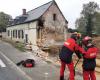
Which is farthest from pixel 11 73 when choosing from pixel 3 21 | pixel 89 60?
pixel 3 21

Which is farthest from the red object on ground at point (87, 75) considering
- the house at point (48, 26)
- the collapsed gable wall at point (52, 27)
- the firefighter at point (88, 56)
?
the collapsed gable wall at point (52, 27)

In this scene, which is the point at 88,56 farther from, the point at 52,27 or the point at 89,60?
the point at 52,27

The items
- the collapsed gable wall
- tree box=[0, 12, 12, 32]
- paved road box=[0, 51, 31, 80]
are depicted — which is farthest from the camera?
tree box=[0, 12, 12, 32]

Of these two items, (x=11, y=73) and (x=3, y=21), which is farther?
(x=3, y=21)

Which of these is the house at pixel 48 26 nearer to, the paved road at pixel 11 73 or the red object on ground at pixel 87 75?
the paved road at pixel 11 73

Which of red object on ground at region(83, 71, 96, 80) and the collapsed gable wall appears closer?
red object on ground at region(83, 71, 96, 80)

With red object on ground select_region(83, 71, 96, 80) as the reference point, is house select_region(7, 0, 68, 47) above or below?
above

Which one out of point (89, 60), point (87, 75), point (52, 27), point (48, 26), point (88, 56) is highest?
point (48, 26)

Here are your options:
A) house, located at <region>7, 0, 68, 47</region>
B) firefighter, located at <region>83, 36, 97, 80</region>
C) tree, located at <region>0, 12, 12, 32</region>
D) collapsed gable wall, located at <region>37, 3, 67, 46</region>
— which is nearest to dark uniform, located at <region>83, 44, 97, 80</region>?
firefighter, located at <region>83, 36, 97, 80</region>

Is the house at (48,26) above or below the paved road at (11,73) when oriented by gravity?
above

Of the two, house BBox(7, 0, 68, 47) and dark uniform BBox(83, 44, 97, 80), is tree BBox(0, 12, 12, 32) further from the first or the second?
dark uniform BBox(83, 44, 97, 80)

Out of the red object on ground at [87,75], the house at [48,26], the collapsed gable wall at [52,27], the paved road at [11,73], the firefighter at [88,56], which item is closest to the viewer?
the firefighter at [88,56]

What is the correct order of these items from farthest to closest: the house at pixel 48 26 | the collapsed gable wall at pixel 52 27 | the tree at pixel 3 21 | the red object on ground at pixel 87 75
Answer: the tree at pixel 3 21
the collapsed gable wall at pixel 52 27
the house at pixel 48 26
the red object on ground at pixel 87 75

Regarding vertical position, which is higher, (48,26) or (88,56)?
(48,26)
